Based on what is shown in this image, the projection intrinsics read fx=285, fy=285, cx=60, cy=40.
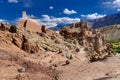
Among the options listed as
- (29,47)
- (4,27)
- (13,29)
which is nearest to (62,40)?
(29,47)

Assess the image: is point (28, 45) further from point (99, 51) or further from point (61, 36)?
point (99, 51)

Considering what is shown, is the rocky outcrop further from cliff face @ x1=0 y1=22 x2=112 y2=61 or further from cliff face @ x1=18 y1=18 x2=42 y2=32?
cliff face @ x1=18 y1=18 x2=42 y2=32

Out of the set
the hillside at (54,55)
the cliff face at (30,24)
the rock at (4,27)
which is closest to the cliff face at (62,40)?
the hillside at (54,55)

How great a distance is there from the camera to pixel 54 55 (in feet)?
130

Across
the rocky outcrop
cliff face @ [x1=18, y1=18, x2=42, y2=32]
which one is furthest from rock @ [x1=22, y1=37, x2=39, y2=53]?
the rocky outcrop

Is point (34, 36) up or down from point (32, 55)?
up

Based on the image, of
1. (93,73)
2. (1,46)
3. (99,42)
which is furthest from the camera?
(99,42)

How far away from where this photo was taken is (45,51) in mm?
40062

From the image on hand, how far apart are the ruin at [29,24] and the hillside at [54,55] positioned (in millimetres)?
1141

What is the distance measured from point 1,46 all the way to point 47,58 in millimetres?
6338

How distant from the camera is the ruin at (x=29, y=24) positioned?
44.8 meters

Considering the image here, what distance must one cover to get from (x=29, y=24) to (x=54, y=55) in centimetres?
825

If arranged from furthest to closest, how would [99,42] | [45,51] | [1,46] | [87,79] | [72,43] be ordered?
1. [99,42]
2. [72,43]
3. [45,51]
4. [1,46]
5. [87,79]

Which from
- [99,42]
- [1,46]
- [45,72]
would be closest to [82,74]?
[45,72]
